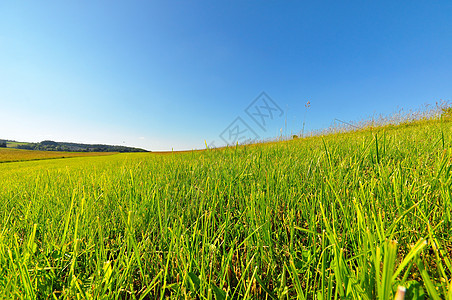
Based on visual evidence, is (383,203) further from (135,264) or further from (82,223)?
(82,223)

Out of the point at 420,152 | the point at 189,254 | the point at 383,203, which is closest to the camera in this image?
the point at 189,254

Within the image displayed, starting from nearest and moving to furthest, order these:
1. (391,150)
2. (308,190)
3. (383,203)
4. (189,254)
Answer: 1. (189,254)
2. (383,203)
3. (308,190)
4. (391,150)

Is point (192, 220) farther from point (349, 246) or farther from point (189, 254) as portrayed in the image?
point (349, 246)

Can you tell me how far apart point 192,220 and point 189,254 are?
0.32 meters

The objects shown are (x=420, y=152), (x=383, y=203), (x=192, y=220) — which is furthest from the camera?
(x=420, y=152)

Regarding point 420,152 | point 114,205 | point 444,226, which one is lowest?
point 114,205

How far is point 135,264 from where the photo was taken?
0.75m

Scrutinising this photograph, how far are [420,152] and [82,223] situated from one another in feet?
8.45

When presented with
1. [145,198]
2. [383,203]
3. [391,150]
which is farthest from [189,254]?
[391,150]

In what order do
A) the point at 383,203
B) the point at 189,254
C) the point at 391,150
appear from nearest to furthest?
the point at 189,254
the point at 383,203
the point at 391,150

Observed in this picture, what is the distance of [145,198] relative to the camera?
3.58 feet

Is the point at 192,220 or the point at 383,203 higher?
the point at 383,203

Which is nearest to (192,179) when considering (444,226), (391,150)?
(444,226)

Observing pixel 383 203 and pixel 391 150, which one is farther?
pixel 391 150
